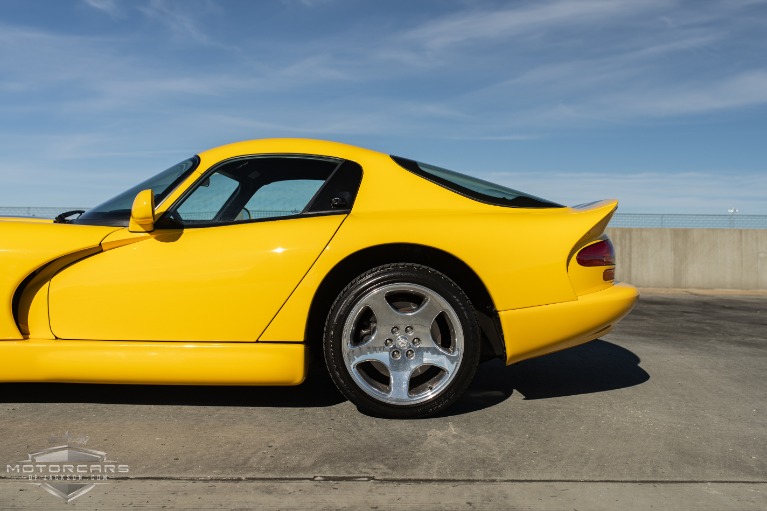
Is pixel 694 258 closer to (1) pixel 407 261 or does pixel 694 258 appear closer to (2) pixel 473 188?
(2) pixel 473 188

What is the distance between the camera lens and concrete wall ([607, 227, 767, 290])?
1242 centimetres

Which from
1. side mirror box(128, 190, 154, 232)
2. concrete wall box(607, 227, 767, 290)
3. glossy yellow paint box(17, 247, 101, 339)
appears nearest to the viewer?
side mirror box(128, 190, 154, 232)

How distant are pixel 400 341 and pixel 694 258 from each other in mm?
10693

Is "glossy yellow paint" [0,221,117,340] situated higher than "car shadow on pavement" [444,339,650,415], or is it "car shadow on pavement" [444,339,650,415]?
"glossy yellow paint" [0,221,117,340]

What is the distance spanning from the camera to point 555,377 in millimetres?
4410

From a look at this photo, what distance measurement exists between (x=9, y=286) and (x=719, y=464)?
3239 mm

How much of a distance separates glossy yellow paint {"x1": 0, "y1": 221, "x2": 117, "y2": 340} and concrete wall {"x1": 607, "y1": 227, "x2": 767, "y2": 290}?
10587 millimetres

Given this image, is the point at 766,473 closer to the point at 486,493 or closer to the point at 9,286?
the point at 486,493

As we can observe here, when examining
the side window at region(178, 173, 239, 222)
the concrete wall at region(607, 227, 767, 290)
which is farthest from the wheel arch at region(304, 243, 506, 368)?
the concrete wall at region(607, 227, 767, 290)

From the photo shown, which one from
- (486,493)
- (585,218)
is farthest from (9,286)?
(585,218)

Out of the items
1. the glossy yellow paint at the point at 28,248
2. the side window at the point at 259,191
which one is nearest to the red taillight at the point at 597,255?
the side window at the point at 259,191

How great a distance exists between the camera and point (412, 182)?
3.63m

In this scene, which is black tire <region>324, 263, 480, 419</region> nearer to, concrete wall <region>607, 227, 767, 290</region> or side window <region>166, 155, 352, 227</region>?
side window <region>166, 155, 352, 227</region>

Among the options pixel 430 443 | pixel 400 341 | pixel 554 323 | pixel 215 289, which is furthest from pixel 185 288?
pixel 554 323
